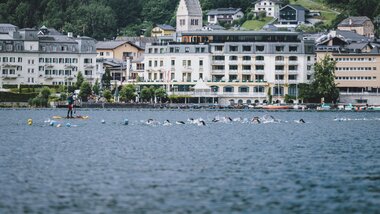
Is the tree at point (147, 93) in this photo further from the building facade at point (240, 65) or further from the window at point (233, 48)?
the window at point (233, 48)

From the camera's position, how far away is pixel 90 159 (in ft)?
235

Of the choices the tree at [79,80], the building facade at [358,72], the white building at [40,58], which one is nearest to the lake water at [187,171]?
the tree at [79,80]

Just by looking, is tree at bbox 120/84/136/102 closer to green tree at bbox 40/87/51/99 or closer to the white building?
green tree at bbox 40/87/51/99

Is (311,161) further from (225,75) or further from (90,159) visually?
(225,75)

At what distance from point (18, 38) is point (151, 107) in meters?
29.5

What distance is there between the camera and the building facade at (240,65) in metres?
181

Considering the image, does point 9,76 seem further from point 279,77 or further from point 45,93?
point 279,77

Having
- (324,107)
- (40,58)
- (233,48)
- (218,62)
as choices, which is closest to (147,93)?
(218,62)

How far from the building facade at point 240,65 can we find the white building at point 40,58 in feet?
48.2

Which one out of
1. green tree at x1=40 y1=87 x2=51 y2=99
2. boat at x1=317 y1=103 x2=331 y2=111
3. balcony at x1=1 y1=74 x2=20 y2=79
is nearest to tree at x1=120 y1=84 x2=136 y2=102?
green tree at x1=40 y1=87 x2=51 y2=99

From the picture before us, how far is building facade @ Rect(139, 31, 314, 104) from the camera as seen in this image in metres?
181

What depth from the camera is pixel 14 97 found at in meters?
176

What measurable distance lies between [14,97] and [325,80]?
47168 millimetres

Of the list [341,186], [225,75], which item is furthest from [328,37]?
[341,186]
